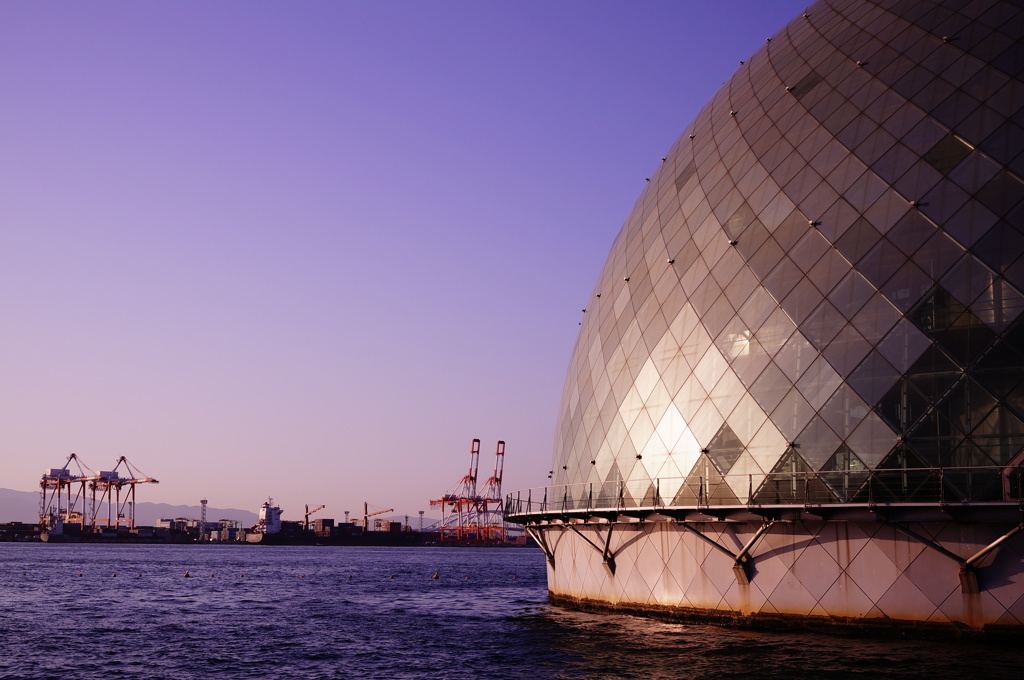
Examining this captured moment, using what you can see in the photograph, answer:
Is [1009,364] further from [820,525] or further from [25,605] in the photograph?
[25,605]

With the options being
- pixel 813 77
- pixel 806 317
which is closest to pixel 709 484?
pixel 806 317

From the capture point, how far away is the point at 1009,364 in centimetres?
2848

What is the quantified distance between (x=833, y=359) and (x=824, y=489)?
4124 millimetres

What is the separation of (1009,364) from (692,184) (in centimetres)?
1571

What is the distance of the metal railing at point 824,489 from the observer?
27891 mm

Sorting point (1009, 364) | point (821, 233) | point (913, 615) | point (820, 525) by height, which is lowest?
point (913, 615)

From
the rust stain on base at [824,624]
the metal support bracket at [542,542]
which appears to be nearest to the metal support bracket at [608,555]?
the rust stain on base at [824,624]

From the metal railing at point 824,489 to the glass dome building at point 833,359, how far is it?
69 mm

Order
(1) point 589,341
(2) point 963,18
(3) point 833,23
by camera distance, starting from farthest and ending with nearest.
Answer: (1) point 589,341 → (3) point 833,23 → (2) point 963,18

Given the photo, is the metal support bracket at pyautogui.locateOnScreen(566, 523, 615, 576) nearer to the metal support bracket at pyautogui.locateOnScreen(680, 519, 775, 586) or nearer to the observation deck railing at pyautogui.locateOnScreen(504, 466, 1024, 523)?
the observation deck railing at pyautogui.locateOnScreen(504, 466, 1024, 523)

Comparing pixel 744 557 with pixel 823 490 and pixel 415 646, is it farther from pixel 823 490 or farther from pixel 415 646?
pixel 415 646

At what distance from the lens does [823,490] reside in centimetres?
3033

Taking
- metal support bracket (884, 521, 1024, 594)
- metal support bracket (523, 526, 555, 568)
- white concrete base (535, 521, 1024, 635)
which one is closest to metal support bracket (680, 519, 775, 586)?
white concrete base (535, 521, 1024, 635)

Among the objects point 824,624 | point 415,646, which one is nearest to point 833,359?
point 824,624
